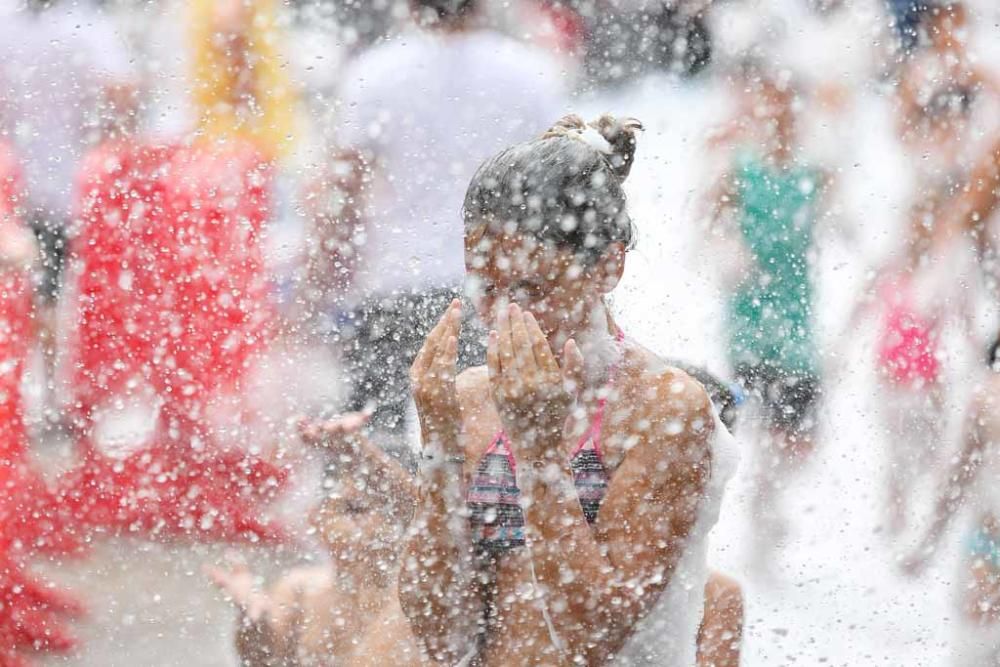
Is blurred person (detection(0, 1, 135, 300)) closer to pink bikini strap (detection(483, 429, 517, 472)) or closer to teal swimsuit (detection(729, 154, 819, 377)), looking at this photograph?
teal swimsuit (detection(729, 154, 819, 377))

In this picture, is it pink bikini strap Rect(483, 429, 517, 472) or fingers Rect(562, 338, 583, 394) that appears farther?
pink bikini strap Rect(483, 429, 517, 472)

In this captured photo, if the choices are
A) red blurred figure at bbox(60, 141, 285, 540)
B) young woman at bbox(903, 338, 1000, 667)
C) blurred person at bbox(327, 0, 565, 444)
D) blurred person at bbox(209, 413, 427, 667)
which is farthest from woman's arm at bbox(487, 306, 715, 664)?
red blurred figure at bbox(60, 141, 285, 540)

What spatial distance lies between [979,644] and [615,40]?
79.5 inches

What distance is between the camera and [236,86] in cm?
335

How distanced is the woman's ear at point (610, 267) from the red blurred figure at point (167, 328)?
178cm

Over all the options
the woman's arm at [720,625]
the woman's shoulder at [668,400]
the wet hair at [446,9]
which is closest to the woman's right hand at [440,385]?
the woman's shoulder at [668,400]

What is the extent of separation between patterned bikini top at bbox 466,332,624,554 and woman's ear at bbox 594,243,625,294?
0.15 meters

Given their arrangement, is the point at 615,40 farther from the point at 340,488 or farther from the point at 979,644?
the point at 340,488

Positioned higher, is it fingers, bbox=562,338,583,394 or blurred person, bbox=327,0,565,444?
blurred person, bbox=327,0,565,444

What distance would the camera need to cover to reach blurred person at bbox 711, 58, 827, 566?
10.1 feet

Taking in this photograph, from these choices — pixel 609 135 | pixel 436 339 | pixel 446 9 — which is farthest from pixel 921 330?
pixel 436 339

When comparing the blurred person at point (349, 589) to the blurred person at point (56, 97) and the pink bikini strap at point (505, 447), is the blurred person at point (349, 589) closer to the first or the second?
the pink bikini strap at point (505, 447)

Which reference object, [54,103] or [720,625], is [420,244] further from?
[720,625]

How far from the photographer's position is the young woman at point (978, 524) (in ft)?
8.38
